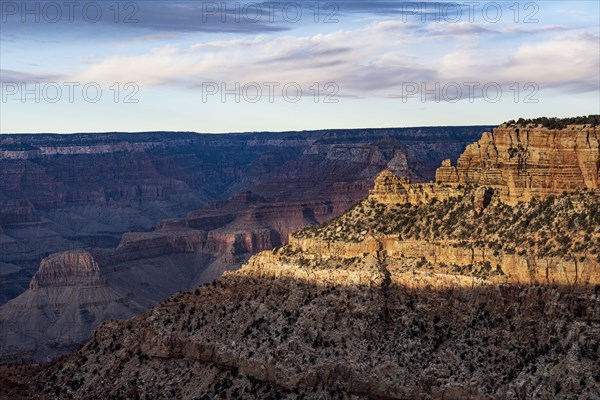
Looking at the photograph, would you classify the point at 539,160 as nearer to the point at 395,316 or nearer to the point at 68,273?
the point at 395,316

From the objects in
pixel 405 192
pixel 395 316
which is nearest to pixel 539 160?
pixel 405 192

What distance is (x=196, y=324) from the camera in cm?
6750

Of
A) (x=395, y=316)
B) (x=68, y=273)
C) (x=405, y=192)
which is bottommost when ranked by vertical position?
(x=68, y=273)

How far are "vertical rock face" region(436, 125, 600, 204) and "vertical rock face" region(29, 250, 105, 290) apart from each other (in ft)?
341

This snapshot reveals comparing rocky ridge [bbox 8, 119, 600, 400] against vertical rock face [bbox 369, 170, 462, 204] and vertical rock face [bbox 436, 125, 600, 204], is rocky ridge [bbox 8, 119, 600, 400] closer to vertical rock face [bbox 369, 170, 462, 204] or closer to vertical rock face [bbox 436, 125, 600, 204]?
vertical rock face [bbox 369, 170, 462, 204]

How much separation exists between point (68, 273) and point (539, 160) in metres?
110

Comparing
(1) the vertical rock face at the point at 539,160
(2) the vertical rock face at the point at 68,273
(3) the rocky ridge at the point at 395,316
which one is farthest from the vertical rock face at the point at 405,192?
(2) the vertical rock face at the point at 68,273

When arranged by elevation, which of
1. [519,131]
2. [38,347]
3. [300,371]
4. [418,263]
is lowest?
[38,347]

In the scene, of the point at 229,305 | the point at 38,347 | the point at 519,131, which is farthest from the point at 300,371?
the point at 38,347

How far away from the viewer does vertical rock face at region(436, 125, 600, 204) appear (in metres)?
58.0

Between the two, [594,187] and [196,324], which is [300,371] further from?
[594,187]

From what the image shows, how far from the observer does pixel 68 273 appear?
530ft

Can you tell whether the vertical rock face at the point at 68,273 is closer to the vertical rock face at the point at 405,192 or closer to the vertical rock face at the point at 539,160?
the vertical rock face at the point at 405,192

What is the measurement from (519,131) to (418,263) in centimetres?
831
